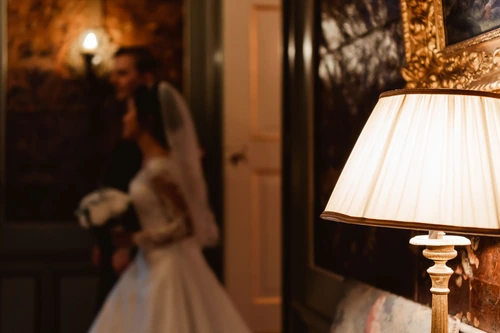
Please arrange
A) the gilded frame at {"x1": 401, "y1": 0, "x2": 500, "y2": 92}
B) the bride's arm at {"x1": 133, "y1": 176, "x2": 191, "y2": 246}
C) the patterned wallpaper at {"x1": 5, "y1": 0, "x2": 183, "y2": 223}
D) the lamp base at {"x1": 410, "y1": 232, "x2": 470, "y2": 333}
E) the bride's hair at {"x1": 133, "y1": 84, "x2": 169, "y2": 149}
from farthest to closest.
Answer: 1. the patterned wallpaper at {"x1": 5, "y1": 0, "x2": 183, "y2": 223}
2. the bride's hair at {"x1": 133, "y1": 84, "x2": 169, "y2": 149}
3. the bride's arm at {"x1": 133, "y1": 176, "x2": 191, "y2": 246}
4. the gilded frame at {"x1": 401, "y1": 0, "x2": 500, "y2": 92}
5. the lamp base at {"x1": 410, "y1": 232, "x2": 470, "y2": 333}

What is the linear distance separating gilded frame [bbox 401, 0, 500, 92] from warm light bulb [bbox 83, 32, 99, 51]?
3193 millimetres

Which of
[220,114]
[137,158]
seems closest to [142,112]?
[137,158]

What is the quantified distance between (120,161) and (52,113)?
2.57 feet

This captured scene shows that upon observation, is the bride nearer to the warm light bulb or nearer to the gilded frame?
the warm light bulb

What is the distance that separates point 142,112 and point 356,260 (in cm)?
173

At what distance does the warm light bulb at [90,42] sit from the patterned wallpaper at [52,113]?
2.1 inches

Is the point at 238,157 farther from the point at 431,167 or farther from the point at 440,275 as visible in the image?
the point at 431,167

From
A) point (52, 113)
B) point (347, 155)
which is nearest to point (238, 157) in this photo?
point (52, 113)

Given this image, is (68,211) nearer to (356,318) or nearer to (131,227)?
(131,227)

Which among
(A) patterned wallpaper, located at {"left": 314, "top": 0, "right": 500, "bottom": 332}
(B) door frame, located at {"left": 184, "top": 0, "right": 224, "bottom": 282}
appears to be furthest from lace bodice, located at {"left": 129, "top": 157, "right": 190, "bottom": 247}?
(B) door frame, located at {"left": 184, "top": 0, "right": 224, "bottom": 282}

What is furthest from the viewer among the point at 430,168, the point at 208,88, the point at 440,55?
the point at 208,88

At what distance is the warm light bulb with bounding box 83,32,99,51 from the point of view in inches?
183

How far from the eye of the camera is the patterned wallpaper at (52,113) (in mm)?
4617

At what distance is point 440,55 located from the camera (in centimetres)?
164
